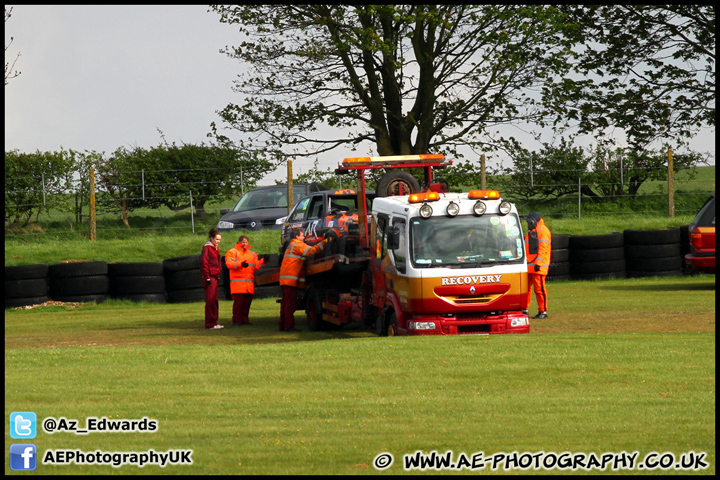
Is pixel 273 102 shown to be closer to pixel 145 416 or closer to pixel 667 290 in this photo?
pixel 667 290

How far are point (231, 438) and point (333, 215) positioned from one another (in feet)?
38.6

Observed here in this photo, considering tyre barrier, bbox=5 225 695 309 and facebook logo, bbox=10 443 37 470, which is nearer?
facebook logo, bbox=10 443 37 470

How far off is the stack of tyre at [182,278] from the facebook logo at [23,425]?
13.5 metres

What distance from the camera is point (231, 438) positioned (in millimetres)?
7922

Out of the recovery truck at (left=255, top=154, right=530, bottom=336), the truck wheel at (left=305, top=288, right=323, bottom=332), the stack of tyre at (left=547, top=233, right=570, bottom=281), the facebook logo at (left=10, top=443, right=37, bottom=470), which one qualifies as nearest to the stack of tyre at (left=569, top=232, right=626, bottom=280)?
the stack of tyre at (left=547, top=233, right=570, bottom=281)

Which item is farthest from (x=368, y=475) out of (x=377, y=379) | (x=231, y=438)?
(x=377, y=379)

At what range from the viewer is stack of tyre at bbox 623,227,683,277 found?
24.2 metres

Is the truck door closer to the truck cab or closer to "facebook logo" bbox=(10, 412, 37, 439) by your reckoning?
the truck cab

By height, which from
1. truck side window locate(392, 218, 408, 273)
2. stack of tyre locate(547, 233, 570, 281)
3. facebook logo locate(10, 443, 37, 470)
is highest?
truck side window locate(392, 218, 408, 273)

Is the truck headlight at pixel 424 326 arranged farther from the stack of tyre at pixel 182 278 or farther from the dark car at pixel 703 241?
the dark car at pixel 703 241

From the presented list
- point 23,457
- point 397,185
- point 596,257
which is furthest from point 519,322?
point 596,257

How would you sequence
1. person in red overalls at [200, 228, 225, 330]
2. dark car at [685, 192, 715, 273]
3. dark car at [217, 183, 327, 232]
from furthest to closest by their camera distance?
dark car at [217, 183, 327, 232]
dark car at [685, 192, 715, 273]
person in red overalls at [200, 228, 225, 330]

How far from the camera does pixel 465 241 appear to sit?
14.3m

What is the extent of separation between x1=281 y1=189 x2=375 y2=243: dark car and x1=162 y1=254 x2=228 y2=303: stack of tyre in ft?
8.22
